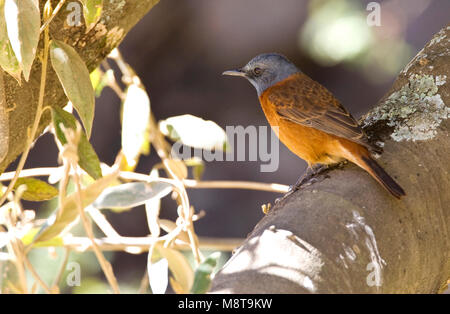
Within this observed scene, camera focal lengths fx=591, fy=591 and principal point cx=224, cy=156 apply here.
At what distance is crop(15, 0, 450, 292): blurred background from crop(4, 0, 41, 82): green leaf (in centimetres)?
535

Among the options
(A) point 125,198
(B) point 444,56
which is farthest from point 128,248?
(B) point 444,56

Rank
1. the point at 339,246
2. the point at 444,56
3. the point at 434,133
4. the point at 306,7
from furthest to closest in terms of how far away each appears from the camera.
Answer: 1. the point at 306,7
2. the point at 444,56
3. the point at 434,133
4. the point at 339,246

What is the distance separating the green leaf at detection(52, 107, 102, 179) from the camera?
2.22 metres

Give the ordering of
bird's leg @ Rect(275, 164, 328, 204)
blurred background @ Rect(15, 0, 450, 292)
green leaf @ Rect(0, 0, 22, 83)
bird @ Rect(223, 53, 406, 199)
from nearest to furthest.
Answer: green leaf @ Rect(0, 0, 22, 83)
bird's leg @ Rect(275, 164, 328, 204)
bird @ Rect(223, 53, 406, 199)
blurred background @ Rect(15, 0, 450, 292)

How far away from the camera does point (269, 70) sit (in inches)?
157

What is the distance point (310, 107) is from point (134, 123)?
112cm

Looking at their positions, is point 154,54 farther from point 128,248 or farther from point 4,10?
point 4,10

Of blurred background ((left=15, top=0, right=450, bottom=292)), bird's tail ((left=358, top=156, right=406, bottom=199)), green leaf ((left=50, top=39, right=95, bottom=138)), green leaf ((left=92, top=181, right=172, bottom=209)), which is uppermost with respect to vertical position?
green leaf ((left=50, top=39, right=95, bottom=138))

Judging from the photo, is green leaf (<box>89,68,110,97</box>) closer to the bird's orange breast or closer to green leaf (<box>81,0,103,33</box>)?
the bird's orange breast

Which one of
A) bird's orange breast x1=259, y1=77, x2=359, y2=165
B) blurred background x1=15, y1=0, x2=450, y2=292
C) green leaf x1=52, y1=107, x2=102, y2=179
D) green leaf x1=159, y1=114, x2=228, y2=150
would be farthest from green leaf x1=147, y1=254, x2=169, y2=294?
blurred background x1=15, y1=0, x2=450, y2=292

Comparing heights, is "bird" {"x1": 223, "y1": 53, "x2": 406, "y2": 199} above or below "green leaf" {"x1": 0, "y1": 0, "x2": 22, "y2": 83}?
below

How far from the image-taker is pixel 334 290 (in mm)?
1659

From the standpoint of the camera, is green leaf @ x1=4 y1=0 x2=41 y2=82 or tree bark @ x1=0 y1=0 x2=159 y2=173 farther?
tree bark @ x1=0 y1=0 x2=159 y2=173

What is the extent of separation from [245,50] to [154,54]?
3.79ft
